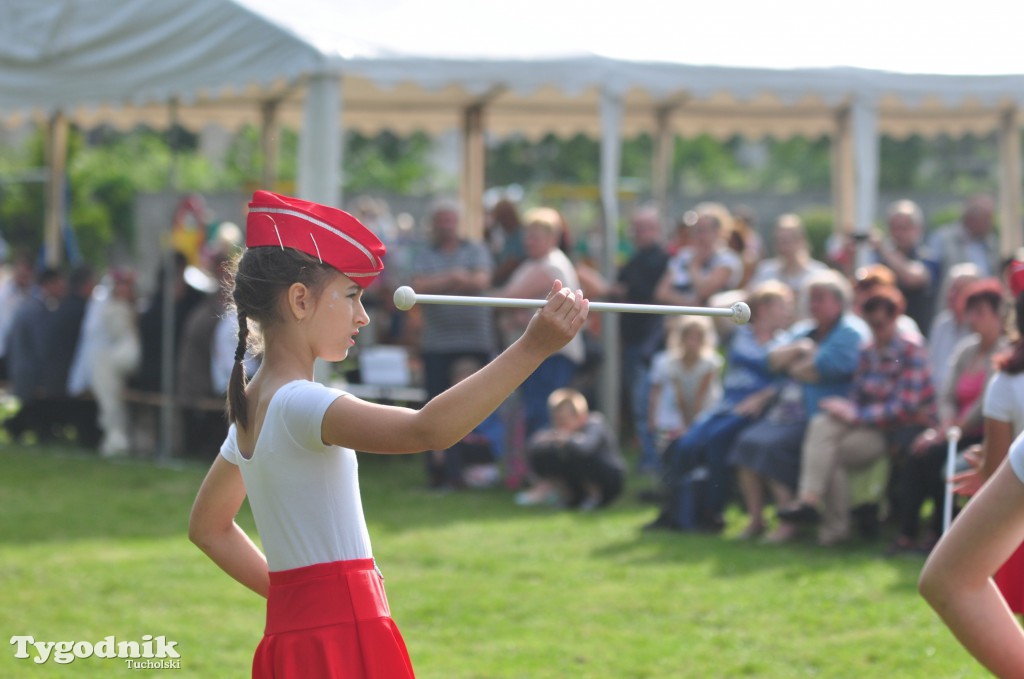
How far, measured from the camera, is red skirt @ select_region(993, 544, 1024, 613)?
146 inches

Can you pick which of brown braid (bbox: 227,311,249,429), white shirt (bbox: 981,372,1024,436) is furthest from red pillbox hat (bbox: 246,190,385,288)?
white shirt (bbox: 981,372,1024,436)

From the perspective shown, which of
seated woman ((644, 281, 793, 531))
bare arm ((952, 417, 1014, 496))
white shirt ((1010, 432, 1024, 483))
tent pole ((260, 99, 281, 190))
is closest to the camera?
white shirt ((1010, 432, 1024, 483))

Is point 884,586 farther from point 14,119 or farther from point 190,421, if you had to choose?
point 14,119

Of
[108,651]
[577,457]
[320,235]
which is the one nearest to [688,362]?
[577,457]

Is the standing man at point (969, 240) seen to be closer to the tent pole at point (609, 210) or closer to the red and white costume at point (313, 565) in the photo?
the tent pole at point (609, 210)

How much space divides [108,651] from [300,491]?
3259 millimetres

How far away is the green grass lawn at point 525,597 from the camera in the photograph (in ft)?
18.1

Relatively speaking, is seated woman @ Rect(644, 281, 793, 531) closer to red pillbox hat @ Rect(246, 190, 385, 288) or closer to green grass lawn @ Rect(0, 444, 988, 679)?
green grass lawn @ Rect(0, 444, 988, 679)

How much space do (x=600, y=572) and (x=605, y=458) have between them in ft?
6.02

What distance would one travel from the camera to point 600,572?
23.3 ft

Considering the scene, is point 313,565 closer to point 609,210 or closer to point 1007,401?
point 1007,401

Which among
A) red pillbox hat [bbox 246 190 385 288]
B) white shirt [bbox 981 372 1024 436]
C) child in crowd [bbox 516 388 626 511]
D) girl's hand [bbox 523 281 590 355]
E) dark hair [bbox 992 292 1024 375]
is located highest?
red pillbox hat [bbox 246 190 385 288]

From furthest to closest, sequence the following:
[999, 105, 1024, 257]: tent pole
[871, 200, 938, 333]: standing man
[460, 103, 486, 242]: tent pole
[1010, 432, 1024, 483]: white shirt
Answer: [460, 103, 486, 242]: tent pole → [999, 105, 1024, 257]: tent pole → [871, 200, 938, 333]: standing man → [1010, 432, 1024, 483]: white shirt

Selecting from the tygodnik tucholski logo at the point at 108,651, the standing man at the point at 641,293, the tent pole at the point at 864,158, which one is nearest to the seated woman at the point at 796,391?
the standing man at the point at 641,293
